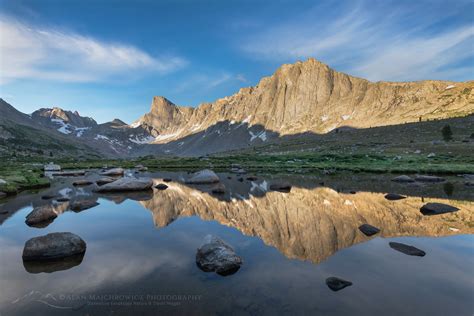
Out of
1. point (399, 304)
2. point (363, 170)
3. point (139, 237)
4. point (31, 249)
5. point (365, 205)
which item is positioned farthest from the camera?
point (363, 170)

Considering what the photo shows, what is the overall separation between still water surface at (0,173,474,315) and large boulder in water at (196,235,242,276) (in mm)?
337

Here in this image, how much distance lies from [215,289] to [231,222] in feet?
31.2

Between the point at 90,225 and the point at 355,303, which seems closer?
the point at 355,303

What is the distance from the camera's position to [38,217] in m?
18.5

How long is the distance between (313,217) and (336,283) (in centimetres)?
1000

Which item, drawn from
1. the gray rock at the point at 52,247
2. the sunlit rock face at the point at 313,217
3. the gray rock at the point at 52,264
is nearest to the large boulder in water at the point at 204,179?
the sunlit rock face at the point at 313,217

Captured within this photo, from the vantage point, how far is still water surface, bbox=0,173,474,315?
27.0 ft

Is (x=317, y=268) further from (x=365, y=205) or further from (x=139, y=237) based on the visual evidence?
(x=365, y=205)

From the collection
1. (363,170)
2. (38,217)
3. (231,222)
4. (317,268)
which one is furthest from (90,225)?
(363,170)

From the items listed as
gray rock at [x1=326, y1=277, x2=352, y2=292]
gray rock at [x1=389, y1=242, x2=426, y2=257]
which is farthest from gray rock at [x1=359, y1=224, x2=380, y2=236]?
gray rock at [x1=326, y1=277, x2=352, y2=292]

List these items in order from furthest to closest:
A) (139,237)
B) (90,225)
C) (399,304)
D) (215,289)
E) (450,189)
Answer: (450,189), (90,225), (139,237), (215,289), (399,304)

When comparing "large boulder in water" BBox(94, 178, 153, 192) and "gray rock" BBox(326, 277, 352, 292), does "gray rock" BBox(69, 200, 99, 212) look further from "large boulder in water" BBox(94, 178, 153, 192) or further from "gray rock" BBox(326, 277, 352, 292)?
"gray rock" BBox(326, 277, 352, 292)

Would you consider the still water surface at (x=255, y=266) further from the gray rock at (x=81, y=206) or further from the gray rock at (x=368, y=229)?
the gray rock at (x=81, y=206)

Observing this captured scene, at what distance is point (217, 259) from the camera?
11.0m
